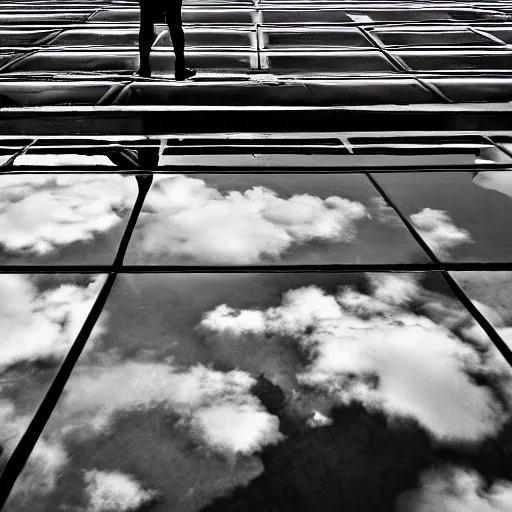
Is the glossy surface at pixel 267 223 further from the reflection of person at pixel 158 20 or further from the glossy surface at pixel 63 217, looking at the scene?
the reflection of person at pixel 158 20

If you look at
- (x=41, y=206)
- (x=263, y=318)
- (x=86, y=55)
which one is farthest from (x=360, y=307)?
(x=86, y=55)

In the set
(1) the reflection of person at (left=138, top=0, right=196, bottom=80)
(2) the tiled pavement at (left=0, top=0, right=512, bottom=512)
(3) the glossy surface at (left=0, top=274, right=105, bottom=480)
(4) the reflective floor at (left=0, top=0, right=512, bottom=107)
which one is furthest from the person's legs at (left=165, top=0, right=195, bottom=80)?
(3) the glossy surface at (left=0, top=274, right=105, bottom=480)

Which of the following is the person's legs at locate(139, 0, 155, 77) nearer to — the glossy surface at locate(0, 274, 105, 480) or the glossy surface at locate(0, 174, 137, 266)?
the glossy surface at locate(0, 174, 137, 266)

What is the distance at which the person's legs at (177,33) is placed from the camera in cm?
571

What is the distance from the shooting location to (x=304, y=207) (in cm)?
353

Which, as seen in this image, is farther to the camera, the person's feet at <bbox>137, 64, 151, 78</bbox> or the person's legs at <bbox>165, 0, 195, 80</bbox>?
the person's feet at <bbox>137, 64, 151, 78</bbox>

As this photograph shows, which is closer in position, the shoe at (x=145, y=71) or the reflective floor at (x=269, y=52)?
the reflective floor at (x=269, y=52)

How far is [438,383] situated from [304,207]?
5.44 feet

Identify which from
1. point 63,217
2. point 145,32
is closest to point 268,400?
point 63,217

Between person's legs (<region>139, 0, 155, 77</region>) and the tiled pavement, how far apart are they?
1.04 feet

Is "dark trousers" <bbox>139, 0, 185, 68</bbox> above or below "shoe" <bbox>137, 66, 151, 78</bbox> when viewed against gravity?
above

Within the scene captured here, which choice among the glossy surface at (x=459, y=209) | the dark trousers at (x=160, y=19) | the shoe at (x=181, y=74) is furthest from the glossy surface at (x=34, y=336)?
the shoe at (x=181, y=74)

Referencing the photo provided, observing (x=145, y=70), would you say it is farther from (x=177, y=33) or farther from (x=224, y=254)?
(x=224, y=254)

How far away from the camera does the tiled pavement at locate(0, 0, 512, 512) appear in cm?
186
